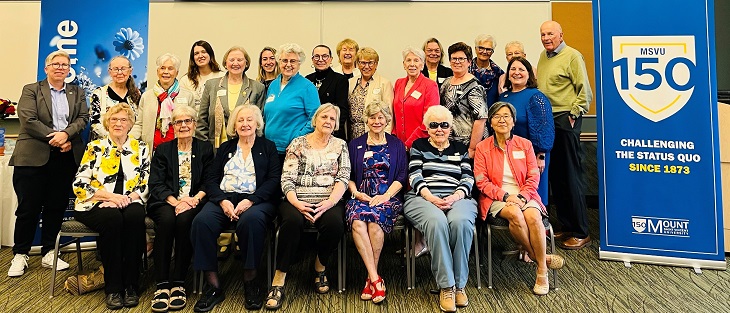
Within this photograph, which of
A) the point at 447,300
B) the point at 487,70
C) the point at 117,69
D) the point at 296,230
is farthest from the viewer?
the point at 487,70

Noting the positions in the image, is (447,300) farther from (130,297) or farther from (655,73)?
(655,73)

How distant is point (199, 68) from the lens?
368cm

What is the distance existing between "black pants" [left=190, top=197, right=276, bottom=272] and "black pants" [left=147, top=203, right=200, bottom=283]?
0.09 m

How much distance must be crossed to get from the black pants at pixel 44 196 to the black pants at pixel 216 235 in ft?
4.32

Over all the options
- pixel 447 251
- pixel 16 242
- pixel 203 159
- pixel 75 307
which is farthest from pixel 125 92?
pixel 447 251

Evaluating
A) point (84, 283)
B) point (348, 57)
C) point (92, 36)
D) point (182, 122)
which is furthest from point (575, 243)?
point (92, 36)

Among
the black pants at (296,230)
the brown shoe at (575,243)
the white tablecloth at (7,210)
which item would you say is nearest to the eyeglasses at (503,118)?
the black pants at (296,230)

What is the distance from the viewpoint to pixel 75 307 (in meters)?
2.75

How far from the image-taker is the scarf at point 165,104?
334 cm

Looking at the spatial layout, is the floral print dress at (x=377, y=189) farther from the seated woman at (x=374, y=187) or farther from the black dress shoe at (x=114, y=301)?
the black dress shoe at (x=114, y=301)

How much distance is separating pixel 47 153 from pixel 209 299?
1597 millimetres

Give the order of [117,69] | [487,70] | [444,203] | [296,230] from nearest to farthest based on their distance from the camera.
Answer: [296,230] → [444,203] → [117,69] → [487,70]

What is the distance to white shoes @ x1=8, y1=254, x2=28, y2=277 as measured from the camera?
10.6 ft

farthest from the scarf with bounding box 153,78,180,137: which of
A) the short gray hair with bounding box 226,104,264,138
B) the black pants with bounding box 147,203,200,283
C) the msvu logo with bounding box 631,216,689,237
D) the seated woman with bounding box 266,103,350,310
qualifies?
the msvu logo with bounding box 631,216,689,237
